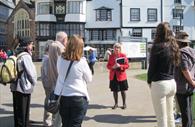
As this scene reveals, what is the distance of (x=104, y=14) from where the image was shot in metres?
67.9

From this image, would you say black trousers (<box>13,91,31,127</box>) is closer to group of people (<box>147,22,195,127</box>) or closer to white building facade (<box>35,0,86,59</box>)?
group of people (<box>147,22,195,127</box>)

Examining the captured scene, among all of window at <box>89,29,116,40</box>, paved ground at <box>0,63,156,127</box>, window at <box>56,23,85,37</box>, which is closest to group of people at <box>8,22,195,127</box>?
paved ground at <box>0,63,156,127</box>

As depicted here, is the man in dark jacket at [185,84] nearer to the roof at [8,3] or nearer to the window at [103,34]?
the window at [103,34]

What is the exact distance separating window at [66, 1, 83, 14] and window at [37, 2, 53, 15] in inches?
115

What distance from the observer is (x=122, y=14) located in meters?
67.7

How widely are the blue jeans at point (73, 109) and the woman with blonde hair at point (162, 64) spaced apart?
57.6 inches

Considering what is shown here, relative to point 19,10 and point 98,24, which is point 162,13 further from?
point 19,10

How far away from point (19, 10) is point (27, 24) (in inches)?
133

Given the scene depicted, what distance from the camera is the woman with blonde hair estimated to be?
7.71m

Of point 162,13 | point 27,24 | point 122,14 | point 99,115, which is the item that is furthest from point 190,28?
point 99,115

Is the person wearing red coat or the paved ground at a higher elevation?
the person wearing red coat

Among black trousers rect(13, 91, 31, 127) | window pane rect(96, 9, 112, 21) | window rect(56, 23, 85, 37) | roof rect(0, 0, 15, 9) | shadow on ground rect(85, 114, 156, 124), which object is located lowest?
shadow on ground rect(85, 114, 156, 124)

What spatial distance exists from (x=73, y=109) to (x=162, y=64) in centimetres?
183

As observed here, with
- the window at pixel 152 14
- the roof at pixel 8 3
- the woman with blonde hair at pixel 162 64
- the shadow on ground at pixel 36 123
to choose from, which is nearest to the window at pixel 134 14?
the window at pixel 152 14
